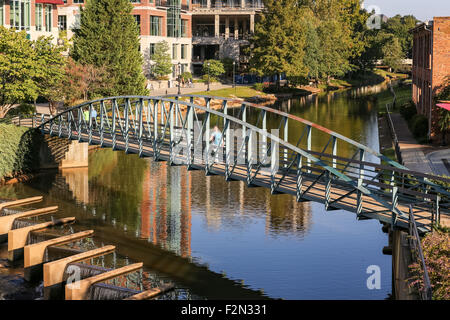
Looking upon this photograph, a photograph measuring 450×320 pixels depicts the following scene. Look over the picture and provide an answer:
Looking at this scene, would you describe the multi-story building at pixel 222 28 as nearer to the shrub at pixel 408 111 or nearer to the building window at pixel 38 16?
the building window at pixel 38 16

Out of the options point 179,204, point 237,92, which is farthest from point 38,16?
point 179,204

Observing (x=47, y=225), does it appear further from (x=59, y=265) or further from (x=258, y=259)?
(x=258, y=259)

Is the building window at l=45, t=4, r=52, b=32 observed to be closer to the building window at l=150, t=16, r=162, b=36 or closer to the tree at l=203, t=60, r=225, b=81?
the building window at l=150, t=16, r=162, b=36

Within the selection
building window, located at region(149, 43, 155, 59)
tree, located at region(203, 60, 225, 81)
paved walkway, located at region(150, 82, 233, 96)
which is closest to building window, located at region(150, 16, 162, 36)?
building window, located at region(149, 43, 155, 59)

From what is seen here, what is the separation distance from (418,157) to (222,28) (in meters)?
89.1

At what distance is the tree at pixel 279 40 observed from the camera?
9400cm

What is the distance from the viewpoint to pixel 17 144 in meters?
41.5

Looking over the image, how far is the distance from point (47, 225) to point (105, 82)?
119 ft

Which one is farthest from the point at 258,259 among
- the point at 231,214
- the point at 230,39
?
the point at 230,39

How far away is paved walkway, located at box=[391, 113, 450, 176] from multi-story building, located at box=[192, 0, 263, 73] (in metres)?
66.2

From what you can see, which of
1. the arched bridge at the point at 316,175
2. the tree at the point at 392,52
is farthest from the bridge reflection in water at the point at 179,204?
the tree at the point at 392,52

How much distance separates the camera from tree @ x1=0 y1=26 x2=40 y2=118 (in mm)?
46875

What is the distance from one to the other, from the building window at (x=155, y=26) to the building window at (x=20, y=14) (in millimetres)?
31312
